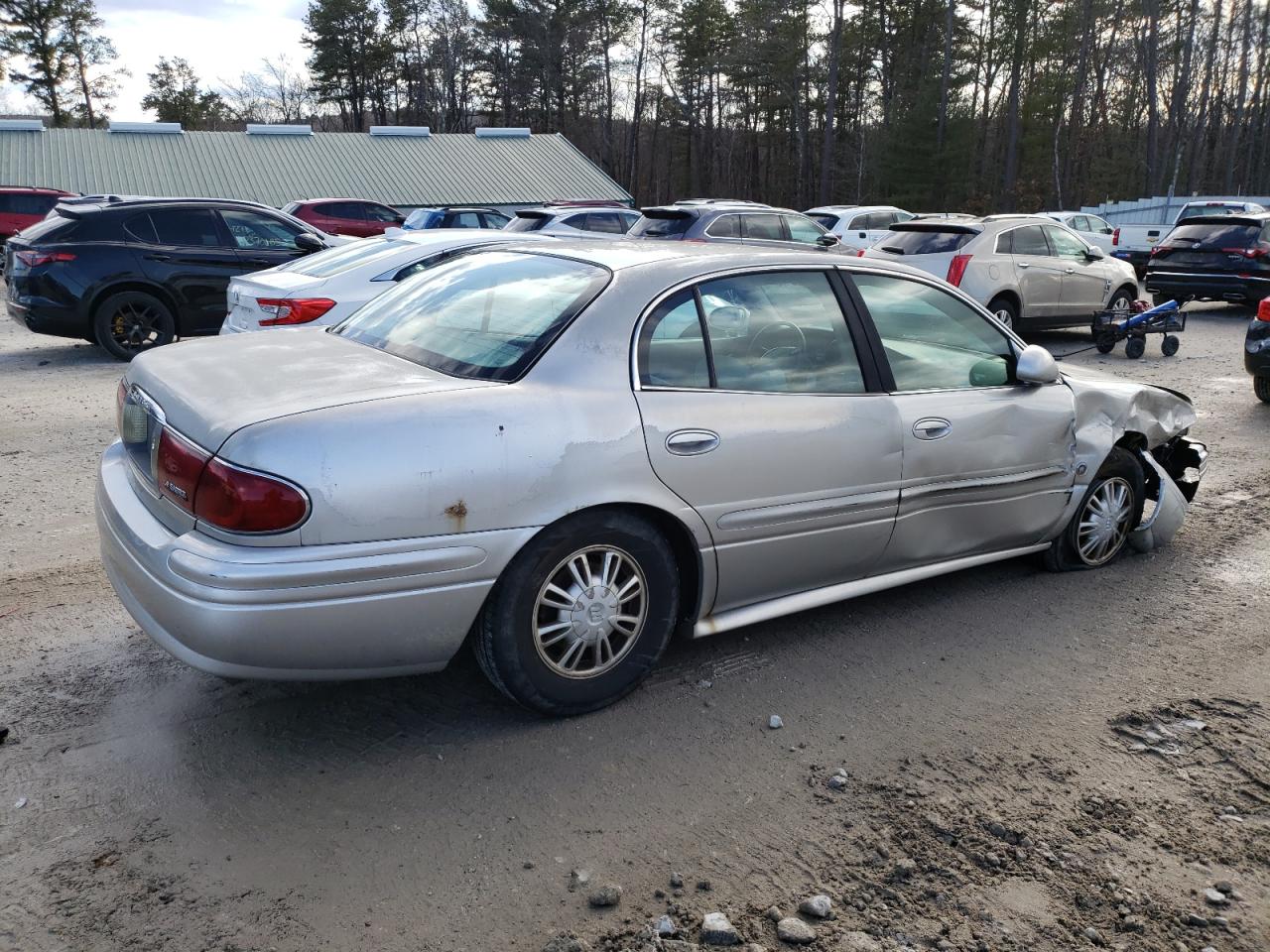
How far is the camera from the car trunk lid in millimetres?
3146

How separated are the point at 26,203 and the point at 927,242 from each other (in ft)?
68.2

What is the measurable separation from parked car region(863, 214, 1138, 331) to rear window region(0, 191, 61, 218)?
19797 mm

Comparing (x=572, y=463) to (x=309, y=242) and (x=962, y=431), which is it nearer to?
(x=962, y=431)

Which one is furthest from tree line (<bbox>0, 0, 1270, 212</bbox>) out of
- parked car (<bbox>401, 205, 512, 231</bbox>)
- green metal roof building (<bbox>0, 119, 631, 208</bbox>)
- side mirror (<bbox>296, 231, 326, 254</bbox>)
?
side mirror (<bbox>296, 231, 326, 254</bbox>)

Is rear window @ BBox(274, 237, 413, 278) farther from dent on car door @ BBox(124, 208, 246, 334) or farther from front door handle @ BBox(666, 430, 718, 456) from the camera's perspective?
front door handle @ BBox(666, 430, 718, 456)

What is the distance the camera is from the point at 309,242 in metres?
12.5

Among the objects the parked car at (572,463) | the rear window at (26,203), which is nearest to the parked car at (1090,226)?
the rear window at (26,203)

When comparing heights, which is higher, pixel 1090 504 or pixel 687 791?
pixel 1090 504

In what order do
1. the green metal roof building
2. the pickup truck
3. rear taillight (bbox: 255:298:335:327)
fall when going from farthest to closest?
the green metal roof building
the pickup truck
rear taillight (bbox: 255:298:335:327)

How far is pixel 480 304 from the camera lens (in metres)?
3.97

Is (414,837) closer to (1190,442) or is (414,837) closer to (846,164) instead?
(1190,442)

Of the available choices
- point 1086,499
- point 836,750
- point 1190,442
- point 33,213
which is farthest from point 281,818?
point 33,213

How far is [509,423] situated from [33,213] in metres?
25.2

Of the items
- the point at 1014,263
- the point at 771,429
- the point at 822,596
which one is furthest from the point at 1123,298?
the point at 771,429
